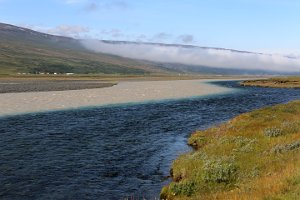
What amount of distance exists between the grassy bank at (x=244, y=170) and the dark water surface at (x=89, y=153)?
2.22m

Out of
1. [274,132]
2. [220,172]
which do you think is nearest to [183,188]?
[220,172]

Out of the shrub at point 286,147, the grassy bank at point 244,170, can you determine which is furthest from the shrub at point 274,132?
the shrub at point 286,147

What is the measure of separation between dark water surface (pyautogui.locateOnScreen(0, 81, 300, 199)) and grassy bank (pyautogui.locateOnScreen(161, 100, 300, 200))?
7.29 feet

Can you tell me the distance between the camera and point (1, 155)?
31.3 m

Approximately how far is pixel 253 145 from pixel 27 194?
52.4 ft

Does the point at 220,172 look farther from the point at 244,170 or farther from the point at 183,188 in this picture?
the point at 183,188

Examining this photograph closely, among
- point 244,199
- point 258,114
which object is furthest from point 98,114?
point 244,199

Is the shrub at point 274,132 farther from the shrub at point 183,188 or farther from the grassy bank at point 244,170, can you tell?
the shrub at point 183,188

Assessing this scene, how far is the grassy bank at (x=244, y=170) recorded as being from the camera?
49.1 feet

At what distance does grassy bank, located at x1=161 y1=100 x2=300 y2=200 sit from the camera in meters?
15.0

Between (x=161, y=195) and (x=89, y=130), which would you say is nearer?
(x=161, y=195)

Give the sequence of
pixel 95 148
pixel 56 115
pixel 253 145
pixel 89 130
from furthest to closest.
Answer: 1. pixel 56 115
2. pixel 89 130
3. pixel 95 148
4. pixel 253 145

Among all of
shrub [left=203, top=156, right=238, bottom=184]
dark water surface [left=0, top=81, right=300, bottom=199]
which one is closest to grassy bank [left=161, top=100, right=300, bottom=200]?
shrub [left=203, top=156, right=238, bottom=184]

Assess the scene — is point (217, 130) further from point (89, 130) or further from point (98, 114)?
point (98, 114)
